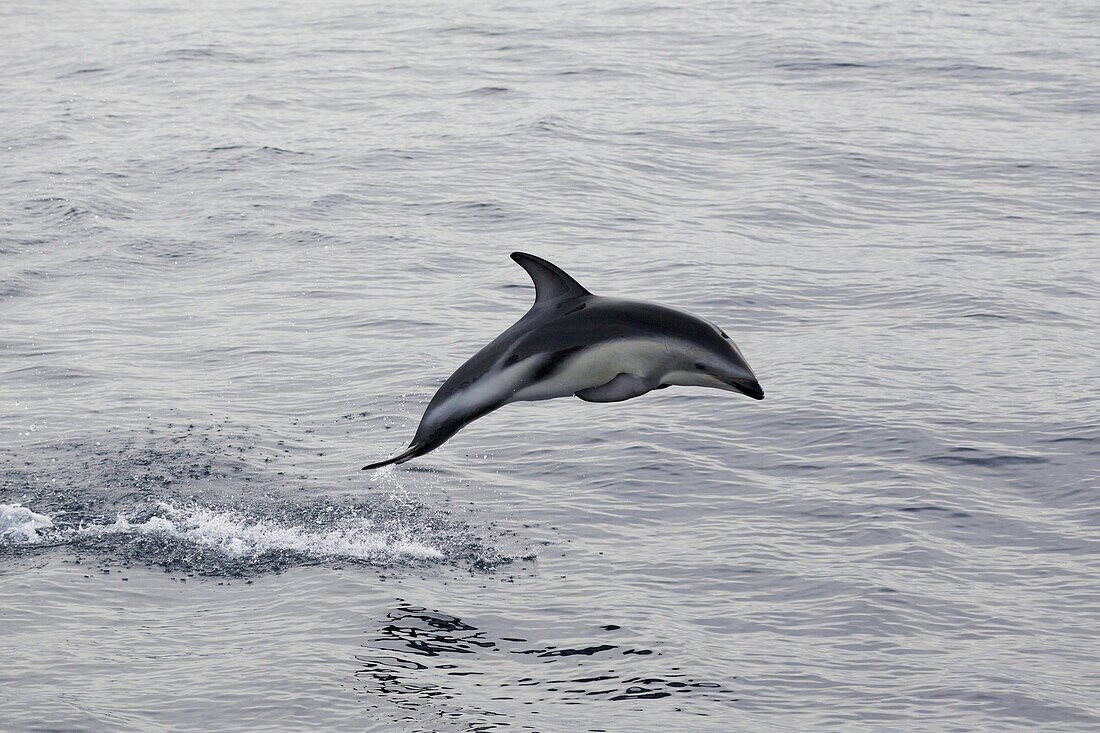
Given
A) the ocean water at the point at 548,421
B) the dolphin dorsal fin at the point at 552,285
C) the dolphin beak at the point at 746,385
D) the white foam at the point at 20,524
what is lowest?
the white foam at the point at 20,524

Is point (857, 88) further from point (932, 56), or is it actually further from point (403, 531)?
point (403, 531)

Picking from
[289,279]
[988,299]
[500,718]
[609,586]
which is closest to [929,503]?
[609,586]

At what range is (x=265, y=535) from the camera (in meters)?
12.9

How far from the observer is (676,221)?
939 inches

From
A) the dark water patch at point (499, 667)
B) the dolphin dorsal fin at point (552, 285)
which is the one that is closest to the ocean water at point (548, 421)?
the dark water patch at point (499, 667)

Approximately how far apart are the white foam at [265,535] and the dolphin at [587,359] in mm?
2902

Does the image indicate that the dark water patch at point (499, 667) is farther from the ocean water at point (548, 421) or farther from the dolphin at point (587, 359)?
the dolphin at point (587, 359)

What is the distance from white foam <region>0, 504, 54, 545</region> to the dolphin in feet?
13.9

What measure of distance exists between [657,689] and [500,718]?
1.10m

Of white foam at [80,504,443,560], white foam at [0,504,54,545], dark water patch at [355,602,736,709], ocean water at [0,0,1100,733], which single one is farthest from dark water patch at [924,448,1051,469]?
white foam at [0,504,54,545]

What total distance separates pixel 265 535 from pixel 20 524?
1968 millimetres

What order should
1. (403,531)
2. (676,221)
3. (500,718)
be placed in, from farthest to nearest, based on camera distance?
(676,221), (403,531), (500,718)

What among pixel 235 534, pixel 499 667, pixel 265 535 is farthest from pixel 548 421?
pixel 499 667

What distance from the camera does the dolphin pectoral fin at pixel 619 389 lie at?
9.68 meters
